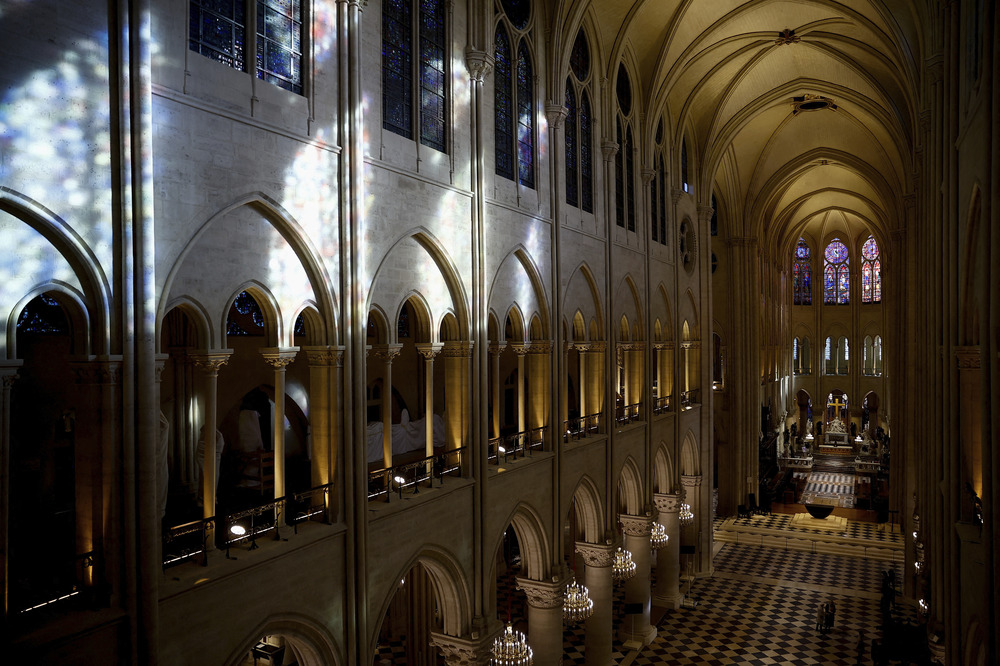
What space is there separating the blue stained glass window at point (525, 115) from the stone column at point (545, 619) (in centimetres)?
842

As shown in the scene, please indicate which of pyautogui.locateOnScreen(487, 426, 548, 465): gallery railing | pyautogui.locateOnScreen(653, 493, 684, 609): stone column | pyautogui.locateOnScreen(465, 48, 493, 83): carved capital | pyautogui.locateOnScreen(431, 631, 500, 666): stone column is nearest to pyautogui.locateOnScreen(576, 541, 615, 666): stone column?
pyautogui.locateOnScreen(487, 426, 548, 465): gallery railing

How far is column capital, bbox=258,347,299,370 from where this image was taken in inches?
352

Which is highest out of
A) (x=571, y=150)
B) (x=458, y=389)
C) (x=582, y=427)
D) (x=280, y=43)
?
(x=571, y=150)

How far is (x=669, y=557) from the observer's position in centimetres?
2256

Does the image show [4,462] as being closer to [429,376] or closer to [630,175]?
[429,376]

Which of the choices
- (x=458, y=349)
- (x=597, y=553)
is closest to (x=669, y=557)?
(x=597, y=553)

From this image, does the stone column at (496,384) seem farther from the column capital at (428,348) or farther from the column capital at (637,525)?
the column capital at (637,525)

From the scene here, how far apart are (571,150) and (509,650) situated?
1119 centimetres

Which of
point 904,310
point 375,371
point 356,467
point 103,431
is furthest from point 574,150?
point 904,310

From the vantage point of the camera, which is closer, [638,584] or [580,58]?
[580,58]

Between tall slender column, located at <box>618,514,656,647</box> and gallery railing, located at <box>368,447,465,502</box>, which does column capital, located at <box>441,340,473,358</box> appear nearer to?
gallery railing, located at <box>368,447,465,502</box>

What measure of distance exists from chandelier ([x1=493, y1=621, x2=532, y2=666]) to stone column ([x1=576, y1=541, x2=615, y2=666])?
452 cm

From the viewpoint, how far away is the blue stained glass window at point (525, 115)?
579 inches

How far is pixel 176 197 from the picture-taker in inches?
298
